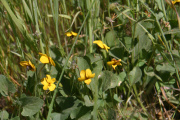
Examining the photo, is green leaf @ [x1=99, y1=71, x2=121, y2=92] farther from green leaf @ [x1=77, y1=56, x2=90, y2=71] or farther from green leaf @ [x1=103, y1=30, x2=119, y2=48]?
green leaf @ [x1=103, y1=30, x2=119, y2=48]

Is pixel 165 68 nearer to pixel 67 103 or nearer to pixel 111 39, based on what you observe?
pixel 111 39

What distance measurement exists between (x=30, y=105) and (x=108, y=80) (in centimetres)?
43

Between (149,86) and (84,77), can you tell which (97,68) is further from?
(149,86)

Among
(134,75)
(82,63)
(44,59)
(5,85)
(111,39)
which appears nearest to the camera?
(44,59)

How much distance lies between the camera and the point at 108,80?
1146 millimetres

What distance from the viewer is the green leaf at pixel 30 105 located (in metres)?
1.01

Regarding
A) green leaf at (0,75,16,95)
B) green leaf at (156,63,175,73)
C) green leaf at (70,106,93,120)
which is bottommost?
green leaf at (70,106,93,120)

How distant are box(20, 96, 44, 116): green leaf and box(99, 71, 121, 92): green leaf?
0.36 meters

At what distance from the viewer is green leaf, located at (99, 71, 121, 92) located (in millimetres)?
1140

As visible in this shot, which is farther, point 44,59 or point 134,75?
point 134,75

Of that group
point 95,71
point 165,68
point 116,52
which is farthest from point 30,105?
point 165,68

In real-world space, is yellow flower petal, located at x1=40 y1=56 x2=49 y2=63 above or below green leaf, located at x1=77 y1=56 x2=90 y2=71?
above

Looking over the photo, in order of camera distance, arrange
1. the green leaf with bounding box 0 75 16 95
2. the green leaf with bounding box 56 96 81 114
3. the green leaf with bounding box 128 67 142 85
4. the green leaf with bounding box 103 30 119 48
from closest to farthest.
Answer: the green leaf with bounding box 0 75 16 95 → the green leaf with bounding box 56 96 81 114 → the green leaf with bounding box 128 67 142 85 → the green leaf with bounding box 103 30 119 48

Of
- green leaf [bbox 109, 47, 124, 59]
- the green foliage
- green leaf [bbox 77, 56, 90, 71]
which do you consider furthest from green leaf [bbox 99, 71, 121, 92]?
green leaf [bbox 109, 47, 124, 59]
